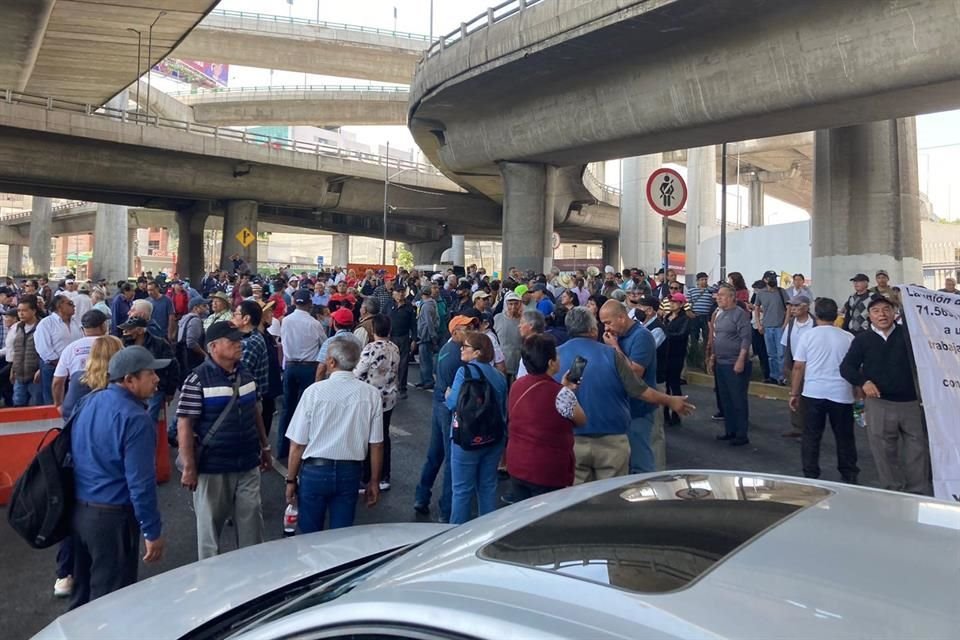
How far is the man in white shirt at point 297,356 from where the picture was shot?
781 cm

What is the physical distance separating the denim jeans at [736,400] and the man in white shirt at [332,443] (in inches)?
209

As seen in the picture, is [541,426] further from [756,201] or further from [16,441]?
[756,201]

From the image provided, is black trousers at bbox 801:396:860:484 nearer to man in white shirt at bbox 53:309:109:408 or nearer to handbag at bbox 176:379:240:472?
handbag at bbox 176:379:240:472

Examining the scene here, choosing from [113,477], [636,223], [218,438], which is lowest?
[113,477]

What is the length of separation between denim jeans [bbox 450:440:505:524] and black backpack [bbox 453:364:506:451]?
101 mm

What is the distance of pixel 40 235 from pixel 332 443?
65598 millimetres

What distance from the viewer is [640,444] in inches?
232

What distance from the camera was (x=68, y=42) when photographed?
30.0 meters

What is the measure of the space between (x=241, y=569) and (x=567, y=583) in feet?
5.94

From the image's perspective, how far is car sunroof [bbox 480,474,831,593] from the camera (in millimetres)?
1591

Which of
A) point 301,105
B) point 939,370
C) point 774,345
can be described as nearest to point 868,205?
point 774,345

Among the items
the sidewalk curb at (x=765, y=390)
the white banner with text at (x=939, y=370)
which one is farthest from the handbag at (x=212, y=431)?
the sidewalk curb at (x=765, y=390)

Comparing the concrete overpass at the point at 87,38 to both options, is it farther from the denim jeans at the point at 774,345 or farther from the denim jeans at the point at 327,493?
the denim jeans at the point at 327,493

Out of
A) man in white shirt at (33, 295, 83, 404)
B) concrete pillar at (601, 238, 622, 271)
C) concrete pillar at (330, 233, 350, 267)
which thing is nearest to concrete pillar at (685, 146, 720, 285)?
concrete pillar at (601, 238, 622, 271)
